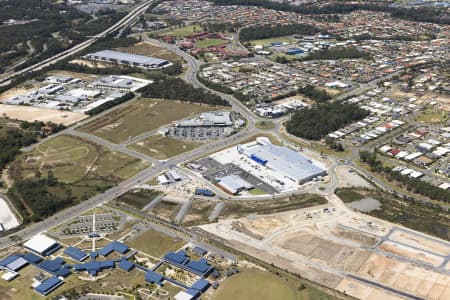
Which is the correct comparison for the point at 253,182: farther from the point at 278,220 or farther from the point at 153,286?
the point at 153,286

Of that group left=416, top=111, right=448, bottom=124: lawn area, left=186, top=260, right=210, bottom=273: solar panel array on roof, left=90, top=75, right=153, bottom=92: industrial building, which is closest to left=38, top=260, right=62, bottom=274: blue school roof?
left=186, top=260, right=210, bottom=273: solar panel array on roof

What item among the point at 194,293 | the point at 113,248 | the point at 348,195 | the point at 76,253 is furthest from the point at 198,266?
the point at 348,195

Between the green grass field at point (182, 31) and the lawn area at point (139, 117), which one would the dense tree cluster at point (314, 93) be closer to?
Answer: the lawn area at point (139, 117)

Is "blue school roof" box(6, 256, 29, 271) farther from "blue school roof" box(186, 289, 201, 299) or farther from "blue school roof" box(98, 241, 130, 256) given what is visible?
"blue school roof" box(186, 289, 201, 299)

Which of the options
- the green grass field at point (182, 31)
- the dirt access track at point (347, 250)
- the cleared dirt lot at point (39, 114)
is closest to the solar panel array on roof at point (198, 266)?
the dirt access track at point (347, 250)

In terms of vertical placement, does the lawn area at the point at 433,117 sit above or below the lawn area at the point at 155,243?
above
